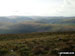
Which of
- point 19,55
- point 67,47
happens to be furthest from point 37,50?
point 67,47

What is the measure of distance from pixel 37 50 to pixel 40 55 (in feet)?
5.23

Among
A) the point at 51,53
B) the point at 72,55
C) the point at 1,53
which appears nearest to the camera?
the point at 72,55

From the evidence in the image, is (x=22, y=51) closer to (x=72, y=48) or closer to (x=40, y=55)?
(x=40, y=55)

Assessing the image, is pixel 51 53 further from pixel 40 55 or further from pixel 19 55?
pixel 19 55

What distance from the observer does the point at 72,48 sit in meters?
22.8

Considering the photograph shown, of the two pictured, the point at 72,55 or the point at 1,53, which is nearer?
the point at 72,55

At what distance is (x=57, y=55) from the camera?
1989cm

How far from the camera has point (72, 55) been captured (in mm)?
19391

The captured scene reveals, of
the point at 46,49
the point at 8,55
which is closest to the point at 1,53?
the point at 8,55

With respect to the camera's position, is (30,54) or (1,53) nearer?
(30,54)

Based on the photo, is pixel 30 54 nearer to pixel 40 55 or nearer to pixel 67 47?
pixel 40 55

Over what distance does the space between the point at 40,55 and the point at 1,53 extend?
5816 mm

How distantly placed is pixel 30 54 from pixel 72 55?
547 cm

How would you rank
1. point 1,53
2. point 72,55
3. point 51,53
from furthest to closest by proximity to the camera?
point 1,53
point 51,53
point 72,55
